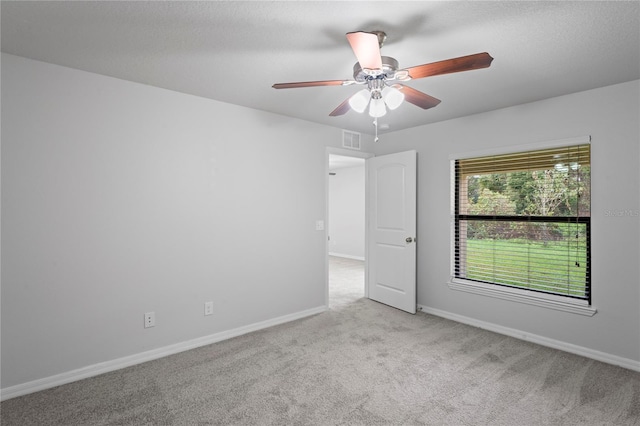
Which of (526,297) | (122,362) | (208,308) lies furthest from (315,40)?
(526,297)

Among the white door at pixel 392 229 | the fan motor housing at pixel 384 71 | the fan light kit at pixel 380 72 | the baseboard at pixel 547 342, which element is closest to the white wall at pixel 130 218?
the white door at pixel 392 229

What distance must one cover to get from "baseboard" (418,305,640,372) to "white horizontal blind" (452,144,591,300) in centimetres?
44

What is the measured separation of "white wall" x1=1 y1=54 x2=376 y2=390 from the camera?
230cm

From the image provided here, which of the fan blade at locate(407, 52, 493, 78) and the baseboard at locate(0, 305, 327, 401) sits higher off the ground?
the fan blade at locate(407, 52, 493, 78)

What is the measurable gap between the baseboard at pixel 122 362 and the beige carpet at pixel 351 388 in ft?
0.22

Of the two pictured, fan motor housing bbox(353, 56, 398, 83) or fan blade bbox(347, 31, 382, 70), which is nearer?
fan blade bbox(347, 31, 382, 70)

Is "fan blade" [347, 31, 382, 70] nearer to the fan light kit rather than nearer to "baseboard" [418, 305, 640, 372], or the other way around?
the fan light kit

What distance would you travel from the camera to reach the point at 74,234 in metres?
2.48

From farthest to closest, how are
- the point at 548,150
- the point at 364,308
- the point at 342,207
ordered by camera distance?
the point at 342,207
the point at 364,308
the point at 548,150

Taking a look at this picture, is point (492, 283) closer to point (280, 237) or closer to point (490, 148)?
point (490, 148)

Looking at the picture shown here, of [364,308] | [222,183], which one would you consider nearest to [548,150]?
[364,308]

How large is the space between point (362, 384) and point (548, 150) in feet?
8.94

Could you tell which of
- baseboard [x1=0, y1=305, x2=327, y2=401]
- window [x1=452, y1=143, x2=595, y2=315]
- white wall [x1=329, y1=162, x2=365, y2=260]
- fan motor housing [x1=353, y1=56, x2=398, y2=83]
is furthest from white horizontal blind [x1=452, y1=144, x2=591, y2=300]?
white wall [x1=329, y1=162, x2=365, y2=260]

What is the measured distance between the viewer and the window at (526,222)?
9.75ft
